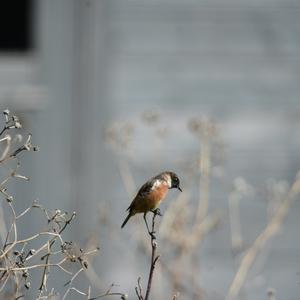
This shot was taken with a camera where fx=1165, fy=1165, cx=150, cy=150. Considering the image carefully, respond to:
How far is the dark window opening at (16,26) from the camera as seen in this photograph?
25.3 ft

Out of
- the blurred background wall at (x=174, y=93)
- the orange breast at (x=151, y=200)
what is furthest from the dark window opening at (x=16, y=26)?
the orange breast at (x=151, y=200)

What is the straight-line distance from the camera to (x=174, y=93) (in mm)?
7336

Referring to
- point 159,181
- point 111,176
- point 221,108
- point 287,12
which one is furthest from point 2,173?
point 159,181

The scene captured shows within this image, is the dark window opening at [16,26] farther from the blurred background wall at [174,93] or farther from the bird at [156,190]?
the bird at [156,190]

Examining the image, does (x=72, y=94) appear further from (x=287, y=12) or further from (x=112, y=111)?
(x=287, y=12)

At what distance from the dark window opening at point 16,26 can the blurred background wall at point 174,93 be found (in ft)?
0.97

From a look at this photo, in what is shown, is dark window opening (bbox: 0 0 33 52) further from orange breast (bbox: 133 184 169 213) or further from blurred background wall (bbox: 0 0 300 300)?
orange breast (bbox: 133 184 169 213)

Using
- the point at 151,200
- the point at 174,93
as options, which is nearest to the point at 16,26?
the point at 174,93

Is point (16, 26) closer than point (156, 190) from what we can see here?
No

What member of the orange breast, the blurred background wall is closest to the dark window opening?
the blurred background wall

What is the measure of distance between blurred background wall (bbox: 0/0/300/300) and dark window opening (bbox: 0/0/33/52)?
0.97ft

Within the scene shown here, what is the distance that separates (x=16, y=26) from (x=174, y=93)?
4.07 feet

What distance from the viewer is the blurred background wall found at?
733cm

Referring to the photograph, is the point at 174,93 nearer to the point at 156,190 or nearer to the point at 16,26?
the point at 16,26
